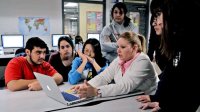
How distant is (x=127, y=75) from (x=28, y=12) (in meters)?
4.66

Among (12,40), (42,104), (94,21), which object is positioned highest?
(94,21)

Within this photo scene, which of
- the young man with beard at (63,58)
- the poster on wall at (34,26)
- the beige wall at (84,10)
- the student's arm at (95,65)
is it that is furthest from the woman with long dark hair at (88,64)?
the beige wall at (84,10)

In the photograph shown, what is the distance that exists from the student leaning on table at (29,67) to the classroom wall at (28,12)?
3.89 m

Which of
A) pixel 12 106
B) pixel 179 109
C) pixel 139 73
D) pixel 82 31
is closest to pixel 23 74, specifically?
pixel 12 106

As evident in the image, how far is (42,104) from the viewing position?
1509 millimetres

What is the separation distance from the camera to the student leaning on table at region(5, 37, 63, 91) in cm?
193

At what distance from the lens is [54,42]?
593 centimetres

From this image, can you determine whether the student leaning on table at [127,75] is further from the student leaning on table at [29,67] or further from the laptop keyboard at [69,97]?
the student leaning on table at [29,67]

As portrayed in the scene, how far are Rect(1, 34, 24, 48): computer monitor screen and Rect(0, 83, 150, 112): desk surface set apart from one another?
3.99 m

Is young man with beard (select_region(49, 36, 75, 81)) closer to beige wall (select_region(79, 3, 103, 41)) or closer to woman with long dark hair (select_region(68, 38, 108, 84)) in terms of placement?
woman with long dark hair (select_region(68, 38, 108, 84))

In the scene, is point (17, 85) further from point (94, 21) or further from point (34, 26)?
point (94, 21)

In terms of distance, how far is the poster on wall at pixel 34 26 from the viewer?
577 cm

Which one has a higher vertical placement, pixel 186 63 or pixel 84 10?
pixel 84 10

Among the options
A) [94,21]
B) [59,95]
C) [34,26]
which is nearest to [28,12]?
[34,26]
